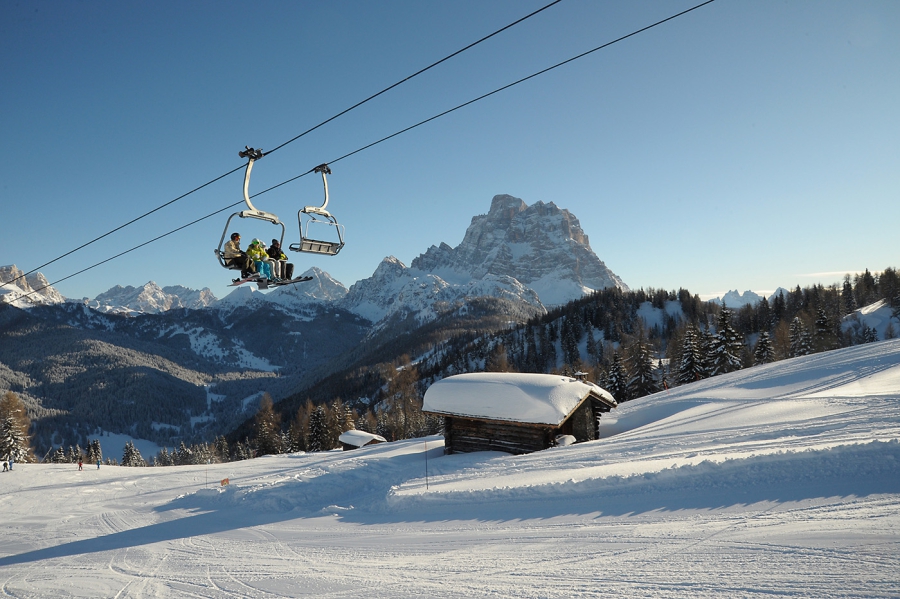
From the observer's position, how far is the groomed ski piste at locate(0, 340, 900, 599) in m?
5.77

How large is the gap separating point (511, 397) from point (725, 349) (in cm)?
3342

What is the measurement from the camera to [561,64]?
7707mm

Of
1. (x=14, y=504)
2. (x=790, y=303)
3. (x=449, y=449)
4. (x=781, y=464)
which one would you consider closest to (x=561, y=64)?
(x=781, y=464)

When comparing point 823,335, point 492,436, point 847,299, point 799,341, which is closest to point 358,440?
point 492,436

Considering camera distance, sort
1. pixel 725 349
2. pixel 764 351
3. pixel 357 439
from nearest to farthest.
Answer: pixel 725 349, pixel 357 439, pixel 764 351

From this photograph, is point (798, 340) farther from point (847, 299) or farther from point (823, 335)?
point (847, 299)

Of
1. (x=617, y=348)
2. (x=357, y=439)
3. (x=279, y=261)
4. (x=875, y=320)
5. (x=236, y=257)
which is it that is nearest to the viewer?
(x=236, y=257)

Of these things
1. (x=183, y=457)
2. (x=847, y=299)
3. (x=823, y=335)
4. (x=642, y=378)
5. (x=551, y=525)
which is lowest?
(x=183, y=457)

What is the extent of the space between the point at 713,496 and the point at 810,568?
2.95 metres

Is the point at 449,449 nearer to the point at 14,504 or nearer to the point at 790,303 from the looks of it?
the point at 14,504

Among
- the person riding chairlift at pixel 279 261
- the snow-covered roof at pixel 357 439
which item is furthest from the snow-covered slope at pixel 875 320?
the person riding chairlift at pixel 279 261

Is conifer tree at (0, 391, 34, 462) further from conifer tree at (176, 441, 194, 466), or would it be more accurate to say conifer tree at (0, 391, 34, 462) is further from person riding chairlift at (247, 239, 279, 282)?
person riding chairlift at (247, 239, 279, 282)

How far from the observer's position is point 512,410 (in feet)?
60.5

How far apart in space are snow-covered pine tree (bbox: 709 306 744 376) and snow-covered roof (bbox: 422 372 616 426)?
27824 mm
